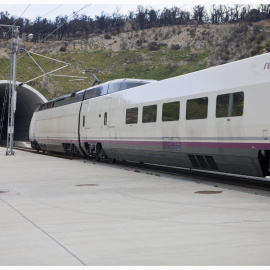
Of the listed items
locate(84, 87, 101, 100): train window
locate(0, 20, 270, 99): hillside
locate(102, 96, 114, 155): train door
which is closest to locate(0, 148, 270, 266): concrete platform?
locate(102, 96, 114, 155): train door

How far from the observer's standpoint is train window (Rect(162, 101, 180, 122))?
16.8 metres

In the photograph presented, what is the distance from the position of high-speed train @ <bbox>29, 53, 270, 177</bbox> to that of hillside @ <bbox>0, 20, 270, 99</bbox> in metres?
59.7

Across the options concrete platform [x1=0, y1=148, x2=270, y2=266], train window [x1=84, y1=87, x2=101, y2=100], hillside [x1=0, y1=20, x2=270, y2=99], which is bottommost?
concrete platform [x1=0, y1=148, x2=270, y2=266]

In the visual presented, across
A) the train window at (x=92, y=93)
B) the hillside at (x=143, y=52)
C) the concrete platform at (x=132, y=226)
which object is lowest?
the concrete platform at (x=132, y=226)

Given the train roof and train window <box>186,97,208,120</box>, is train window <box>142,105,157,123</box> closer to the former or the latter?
train window <box>186,97,208,120</box>

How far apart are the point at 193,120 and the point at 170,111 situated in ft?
5.75

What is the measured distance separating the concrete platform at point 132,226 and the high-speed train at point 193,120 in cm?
137

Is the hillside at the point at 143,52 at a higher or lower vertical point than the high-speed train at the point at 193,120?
higher

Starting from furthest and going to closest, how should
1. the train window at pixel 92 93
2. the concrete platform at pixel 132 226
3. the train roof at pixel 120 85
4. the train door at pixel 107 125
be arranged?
1. the train window at pixel 92 93
2. the train door at pixel 107 125
3. the train roof at pixel 120 85
4. the concrete platform at pixel 132 226

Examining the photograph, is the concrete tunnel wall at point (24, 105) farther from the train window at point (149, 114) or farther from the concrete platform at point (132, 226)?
the concrete platform at point (132, 226)

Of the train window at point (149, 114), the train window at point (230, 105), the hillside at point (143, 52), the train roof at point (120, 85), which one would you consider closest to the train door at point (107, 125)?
the train roof at point (120, 85)

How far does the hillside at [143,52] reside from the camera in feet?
332

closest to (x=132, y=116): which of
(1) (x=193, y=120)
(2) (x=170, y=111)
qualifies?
(2) (x=170, y=111)

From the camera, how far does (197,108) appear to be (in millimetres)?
15586
